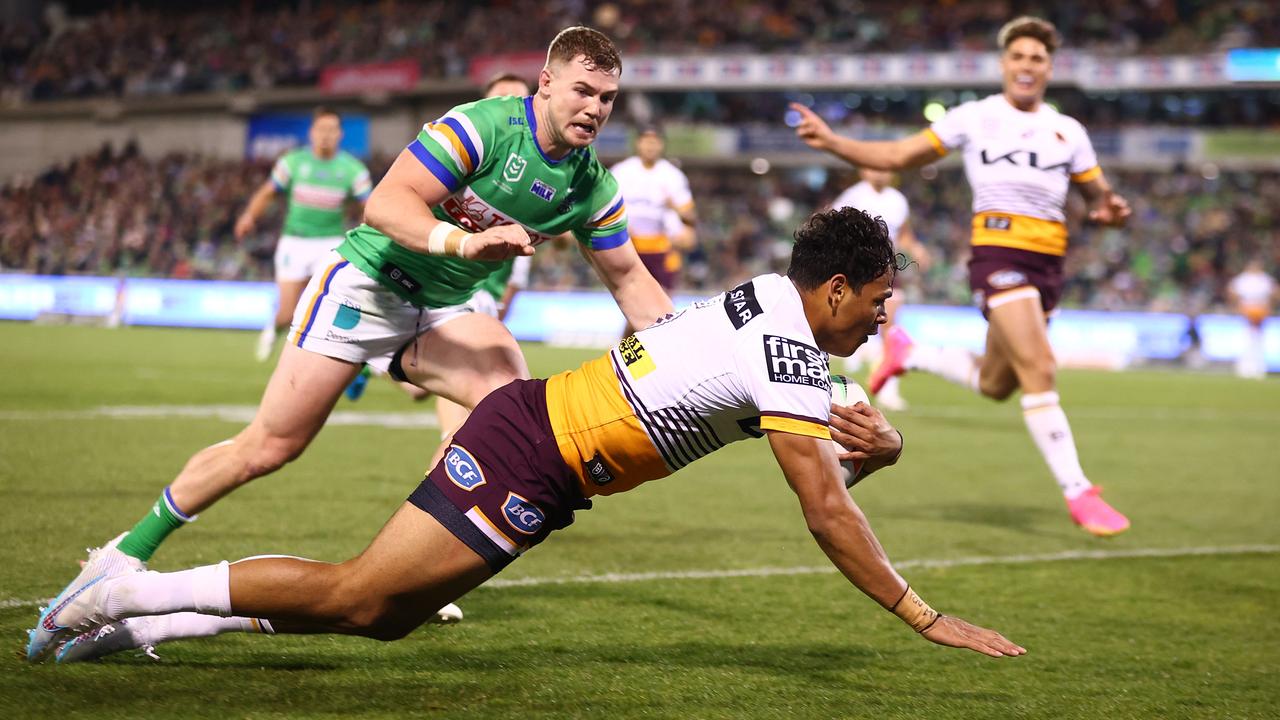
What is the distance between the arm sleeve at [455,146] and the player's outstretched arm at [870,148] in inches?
105

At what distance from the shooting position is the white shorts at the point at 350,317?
541cm

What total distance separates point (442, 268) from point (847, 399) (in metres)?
1.80

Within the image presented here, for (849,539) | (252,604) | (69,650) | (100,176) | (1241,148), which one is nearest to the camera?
(849,539)

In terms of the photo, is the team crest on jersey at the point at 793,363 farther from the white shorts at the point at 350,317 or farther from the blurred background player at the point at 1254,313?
the blurred background player at the point at 1254,313

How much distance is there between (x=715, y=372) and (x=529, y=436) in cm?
65

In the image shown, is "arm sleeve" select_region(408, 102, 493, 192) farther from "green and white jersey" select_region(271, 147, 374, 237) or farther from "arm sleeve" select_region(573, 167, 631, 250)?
"green and white jersey" select_region(271, 147, 374, 237)

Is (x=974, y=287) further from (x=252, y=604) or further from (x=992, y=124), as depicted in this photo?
(x=252, y=604)

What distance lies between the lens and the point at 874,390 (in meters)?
10.6

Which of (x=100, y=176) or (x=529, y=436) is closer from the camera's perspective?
(x=529, y=436)

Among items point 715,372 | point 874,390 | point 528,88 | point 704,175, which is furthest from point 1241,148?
point 715,372

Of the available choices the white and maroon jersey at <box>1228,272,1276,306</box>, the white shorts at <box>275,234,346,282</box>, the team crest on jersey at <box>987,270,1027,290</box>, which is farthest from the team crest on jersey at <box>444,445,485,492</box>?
the white and maroon jersey at <box>1228,272,1276,306</box>

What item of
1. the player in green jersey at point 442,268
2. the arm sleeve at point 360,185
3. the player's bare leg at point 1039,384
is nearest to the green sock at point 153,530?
the player in green jersey at point 442,268

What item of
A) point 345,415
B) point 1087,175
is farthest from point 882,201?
point 1087,175

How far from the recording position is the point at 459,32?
5169 cm
